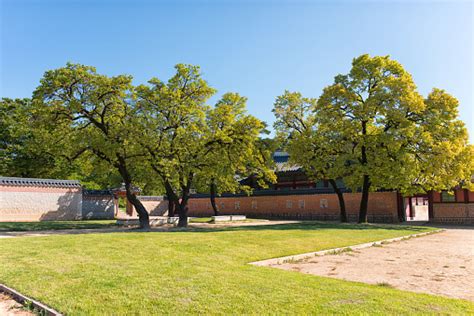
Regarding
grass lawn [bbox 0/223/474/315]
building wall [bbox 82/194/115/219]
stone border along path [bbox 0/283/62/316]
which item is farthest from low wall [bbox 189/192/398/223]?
stone border along path [bbox 0/283/62/316]

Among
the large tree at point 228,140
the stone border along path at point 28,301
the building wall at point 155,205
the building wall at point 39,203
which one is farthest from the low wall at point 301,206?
the stone border along path at point 28,301

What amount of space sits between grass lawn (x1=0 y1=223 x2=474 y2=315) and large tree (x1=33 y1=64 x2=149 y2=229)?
8778mm

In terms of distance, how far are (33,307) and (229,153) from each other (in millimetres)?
15704

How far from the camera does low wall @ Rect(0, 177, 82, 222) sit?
25.4 metres

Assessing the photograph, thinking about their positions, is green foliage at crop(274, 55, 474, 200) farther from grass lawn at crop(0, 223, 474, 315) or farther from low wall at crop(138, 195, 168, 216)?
low wall at crop(138, 195, 168, 216)

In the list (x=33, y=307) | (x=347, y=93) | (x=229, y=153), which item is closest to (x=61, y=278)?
(x=33, y=307)

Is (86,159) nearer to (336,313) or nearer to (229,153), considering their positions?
(229,153)

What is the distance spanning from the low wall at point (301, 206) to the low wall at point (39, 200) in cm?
1535

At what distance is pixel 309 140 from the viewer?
24.7 meters

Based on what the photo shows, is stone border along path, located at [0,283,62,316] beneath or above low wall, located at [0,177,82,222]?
beneath

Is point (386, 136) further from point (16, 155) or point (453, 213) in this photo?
point (16, 155)

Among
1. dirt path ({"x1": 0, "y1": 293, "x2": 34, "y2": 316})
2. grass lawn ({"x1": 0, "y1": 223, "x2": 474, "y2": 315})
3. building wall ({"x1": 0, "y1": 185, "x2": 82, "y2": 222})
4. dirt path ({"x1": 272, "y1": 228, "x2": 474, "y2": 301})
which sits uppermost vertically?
building wall ({"x1": 0, "y1": 185, "x2": 82, "y2": 222})

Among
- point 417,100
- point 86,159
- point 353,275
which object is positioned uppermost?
point 417,100

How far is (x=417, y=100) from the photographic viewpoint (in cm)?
2150
